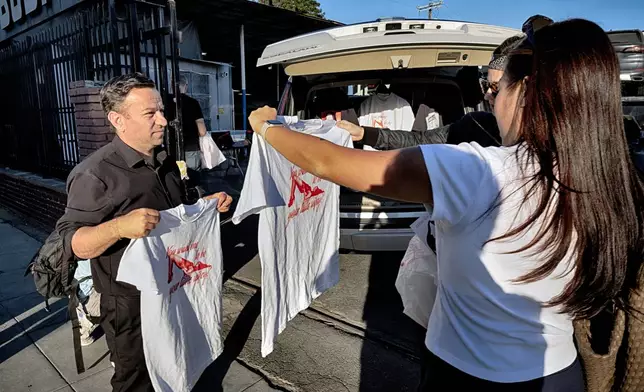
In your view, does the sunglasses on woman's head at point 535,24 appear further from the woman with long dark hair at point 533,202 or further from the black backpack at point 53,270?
the black backpack at point 53,270

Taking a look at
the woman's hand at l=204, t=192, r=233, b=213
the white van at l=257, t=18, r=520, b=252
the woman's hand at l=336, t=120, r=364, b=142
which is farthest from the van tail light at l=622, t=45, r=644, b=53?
the woman's hand at l=204, t=192, r=233, b=213

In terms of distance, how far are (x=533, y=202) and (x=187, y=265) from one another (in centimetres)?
170

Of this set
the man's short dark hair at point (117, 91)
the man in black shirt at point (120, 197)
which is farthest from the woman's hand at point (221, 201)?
the man's short dark hair at point (117, 91)

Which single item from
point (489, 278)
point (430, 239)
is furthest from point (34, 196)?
point (489, 278)

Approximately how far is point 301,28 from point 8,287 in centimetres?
1251

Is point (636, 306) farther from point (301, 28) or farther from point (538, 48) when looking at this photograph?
point (301, 28)

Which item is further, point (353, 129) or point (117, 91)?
point (353, 129)

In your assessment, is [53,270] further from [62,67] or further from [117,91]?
[62,67]

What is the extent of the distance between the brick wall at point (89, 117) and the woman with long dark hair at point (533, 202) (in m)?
3.99

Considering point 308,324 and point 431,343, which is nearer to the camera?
point 431,343

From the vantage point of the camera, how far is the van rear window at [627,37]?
24.8 ft

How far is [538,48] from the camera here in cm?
103

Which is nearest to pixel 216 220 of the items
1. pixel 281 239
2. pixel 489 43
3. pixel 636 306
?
pixel 281 239

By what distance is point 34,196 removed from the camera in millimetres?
6273
